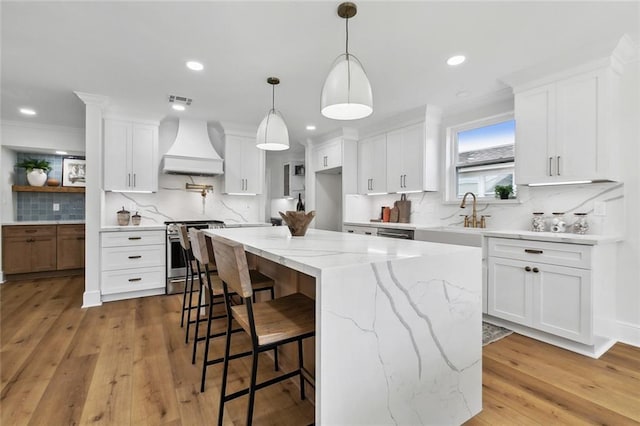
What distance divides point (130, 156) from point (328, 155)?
3014 mm

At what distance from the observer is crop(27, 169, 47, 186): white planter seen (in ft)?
16.5

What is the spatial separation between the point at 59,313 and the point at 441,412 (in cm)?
386

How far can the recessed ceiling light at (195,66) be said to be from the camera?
2752 millimetres

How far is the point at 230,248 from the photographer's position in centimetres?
129

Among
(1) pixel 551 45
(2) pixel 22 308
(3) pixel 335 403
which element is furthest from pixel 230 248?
(2) pixel 22 308

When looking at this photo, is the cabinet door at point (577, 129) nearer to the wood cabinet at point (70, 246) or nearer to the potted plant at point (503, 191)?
the potted plant at point (503, 191)

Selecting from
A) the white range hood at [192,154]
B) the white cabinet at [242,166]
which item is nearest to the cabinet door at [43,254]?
the white range hood at [192,154]

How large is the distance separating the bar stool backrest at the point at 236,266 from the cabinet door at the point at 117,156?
3518 mm

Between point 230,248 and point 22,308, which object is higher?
point 230,248

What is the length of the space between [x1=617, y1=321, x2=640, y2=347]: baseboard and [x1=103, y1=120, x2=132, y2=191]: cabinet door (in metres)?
5.60

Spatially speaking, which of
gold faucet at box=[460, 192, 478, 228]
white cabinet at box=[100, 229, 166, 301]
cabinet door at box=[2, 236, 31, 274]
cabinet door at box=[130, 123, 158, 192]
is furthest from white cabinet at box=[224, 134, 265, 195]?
cabinet door at box=[2, 236, 31, 274]

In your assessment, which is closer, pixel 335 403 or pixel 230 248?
pixel 335 403

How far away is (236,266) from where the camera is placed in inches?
50.2

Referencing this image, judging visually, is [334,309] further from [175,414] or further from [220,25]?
[220,25]
